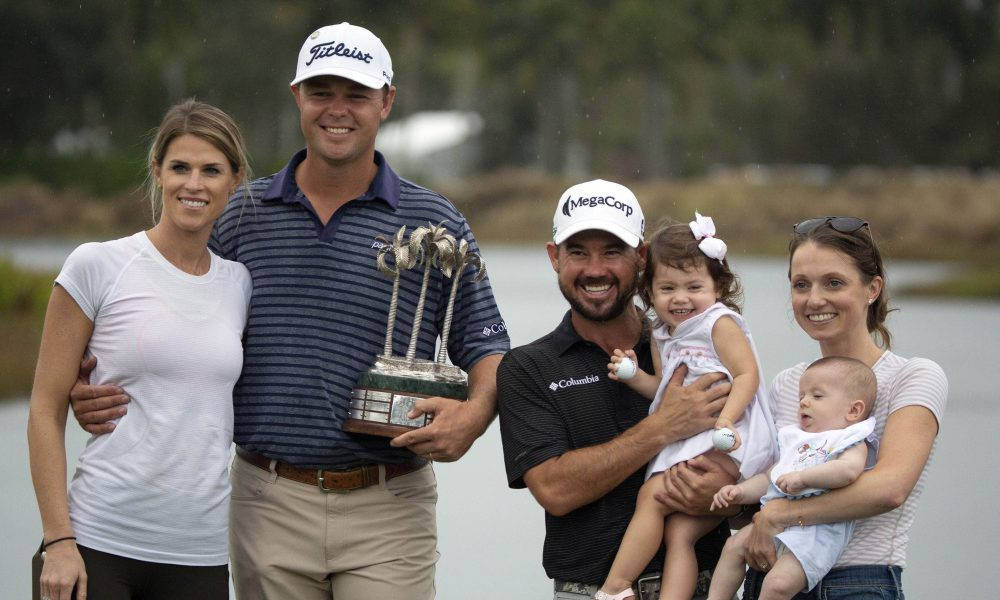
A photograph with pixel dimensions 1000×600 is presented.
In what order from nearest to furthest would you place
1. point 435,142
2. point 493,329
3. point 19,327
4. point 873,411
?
point 873,411
point 493,329
point 19,327
point 435,142

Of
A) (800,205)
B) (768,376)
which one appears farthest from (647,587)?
(800,205)

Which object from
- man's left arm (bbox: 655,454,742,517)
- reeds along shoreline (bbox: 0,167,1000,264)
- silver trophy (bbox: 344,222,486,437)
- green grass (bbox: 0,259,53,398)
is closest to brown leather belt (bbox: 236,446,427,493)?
silver trophy (bbox: 344,222,486,437)

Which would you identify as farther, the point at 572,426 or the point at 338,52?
the point at 338,52

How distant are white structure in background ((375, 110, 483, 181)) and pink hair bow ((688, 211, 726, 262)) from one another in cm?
3727

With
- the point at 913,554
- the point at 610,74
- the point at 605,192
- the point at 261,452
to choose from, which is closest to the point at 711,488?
the point at 605,192

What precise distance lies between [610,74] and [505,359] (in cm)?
3694

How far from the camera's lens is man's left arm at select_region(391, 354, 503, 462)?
3.81m

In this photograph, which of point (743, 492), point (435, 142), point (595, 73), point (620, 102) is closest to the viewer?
point (743, 492)

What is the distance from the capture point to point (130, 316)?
362cm

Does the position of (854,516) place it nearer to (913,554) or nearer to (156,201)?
(156,201)

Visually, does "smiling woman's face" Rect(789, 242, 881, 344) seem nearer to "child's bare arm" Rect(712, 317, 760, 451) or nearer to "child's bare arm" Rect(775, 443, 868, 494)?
"child's bare arm" Rect(712, 317, 760, 451)

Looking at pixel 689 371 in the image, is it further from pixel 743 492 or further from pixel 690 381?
pixel 743 492

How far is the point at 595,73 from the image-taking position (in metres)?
40.3

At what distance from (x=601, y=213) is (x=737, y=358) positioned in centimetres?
55
